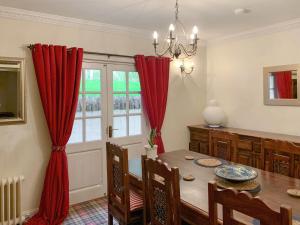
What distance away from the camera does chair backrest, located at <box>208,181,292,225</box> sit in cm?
106

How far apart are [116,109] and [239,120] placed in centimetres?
204

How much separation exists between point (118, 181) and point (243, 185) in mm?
1076

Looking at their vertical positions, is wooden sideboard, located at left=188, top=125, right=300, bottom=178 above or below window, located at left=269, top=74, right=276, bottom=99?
below

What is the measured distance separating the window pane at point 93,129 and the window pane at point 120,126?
0.25 meters

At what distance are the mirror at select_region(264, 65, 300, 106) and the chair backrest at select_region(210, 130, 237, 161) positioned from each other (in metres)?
0.78

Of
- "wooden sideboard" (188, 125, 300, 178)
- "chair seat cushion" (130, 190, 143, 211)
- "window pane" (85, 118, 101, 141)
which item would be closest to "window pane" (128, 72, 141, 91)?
"window pane" (85, 118, 101, 141)

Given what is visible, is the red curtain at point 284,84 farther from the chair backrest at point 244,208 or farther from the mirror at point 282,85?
the chair backrest at point 244,208

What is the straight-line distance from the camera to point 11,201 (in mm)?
2914

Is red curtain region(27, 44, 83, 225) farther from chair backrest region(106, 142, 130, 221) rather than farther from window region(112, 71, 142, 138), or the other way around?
chair backrest region(106, 142, 130, 221)

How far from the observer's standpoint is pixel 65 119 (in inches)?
125

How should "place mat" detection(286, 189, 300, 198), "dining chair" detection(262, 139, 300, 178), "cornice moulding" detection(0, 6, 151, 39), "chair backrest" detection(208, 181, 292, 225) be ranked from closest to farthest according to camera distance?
"chair backrest" detection(208, 181, 292, 225) < "place mat" detection(286, 189, 300, 198) < "dining chair" detection(262, 139, 300, 178) < "cornice moulding" detection(0, 6, 151, 39)

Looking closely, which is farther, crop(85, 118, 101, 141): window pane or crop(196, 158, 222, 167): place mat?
crop(85, 118, 101, 141): window pane

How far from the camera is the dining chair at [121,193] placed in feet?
7.23

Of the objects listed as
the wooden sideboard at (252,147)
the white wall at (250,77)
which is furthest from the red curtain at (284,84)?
the wooden sideboard at (252,147)
